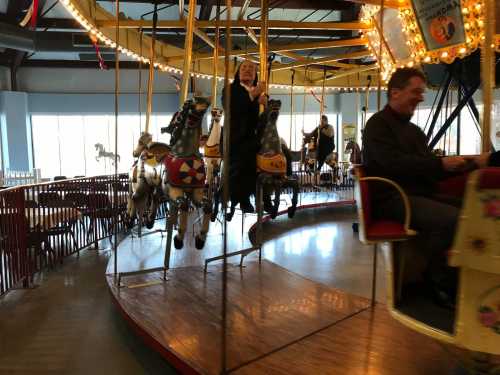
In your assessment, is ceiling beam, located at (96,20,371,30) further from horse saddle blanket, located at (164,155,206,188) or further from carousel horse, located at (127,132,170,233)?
horse saddle blanket, located at (164,155,206,188)

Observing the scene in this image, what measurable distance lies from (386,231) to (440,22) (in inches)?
134

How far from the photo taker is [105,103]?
13.1m

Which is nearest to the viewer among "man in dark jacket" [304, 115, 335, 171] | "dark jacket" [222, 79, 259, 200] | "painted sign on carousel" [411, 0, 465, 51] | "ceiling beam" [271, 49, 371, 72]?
"dark jacket" [222, 79, 259, 200]

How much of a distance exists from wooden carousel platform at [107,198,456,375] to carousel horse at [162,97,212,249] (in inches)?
26.9

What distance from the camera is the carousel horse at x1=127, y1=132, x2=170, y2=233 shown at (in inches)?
143

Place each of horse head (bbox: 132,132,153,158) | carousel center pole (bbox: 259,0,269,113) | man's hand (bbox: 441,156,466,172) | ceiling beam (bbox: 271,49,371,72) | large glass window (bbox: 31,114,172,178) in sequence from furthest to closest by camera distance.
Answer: large glass window (bbox: 31,114,172,178)
ceiling beam (bbox: 271,49,371,72)
horse head (bbox: 132,132,153,158)
carousel center pole (bbox: 259,0,269,113)
man's hand (bbox: 441,156,466,172)

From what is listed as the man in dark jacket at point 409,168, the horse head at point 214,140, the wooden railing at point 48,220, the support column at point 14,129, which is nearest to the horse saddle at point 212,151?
the horse head at point 214,140

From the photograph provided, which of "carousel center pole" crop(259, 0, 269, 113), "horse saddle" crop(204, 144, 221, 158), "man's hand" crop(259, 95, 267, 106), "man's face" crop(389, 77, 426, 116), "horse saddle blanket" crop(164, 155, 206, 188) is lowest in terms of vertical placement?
"horse saddle blanket" crop(164, 155, 206, 188)

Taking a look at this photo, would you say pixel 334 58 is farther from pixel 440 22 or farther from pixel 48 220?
pixel 48 220

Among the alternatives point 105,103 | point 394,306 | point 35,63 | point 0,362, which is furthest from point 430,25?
point 35,63

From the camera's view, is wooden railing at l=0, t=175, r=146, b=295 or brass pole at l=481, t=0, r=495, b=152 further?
wooden railing at l=0, t=175, r=146, b=295

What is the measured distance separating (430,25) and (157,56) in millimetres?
3900

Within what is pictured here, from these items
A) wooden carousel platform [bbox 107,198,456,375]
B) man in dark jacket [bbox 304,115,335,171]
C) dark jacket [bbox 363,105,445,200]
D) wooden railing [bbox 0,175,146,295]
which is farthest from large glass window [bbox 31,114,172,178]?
dark jacket [bbox 363,105,445,200]

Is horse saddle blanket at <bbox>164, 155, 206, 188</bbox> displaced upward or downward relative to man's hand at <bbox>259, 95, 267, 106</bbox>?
downward
